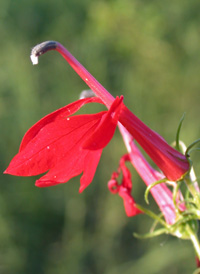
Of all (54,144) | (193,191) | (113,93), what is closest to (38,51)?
(54,144)

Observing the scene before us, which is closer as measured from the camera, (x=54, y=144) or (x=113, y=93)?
(x=54, y=144)

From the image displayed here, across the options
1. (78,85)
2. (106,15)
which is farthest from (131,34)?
(78,85)

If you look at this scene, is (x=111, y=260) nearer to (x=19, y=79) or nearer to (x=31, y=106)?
(x=31, y=106)

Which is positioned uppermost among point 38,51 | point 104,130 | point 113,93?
point 113,93

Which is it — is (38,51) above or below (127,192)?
above

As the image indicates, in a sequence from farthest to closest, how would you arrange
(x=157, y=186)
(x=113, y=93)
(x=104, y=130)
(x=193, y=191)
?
(x=113, y=93) < (x=157, y=186) < (x=193, y=191) < (x=104, y=130)

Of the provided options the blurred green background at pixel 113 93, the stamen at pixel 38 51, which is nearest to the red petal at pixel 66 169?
the stamen at pixel 38 51

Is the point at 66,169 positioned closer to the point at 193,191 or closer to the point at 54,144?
the point at 54,144

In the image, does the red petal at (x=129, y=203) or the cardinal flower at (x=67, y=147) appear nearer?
the cardinal flower at (x=67, y=147)

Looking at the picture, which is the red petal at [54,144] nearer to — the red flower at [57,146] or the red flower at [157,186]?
the red flower at [57,146]

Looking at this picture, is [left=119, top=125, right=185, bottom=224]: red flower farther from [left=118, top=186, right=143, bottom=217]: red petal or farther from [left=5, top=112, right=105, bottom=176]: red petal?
[left=5, top=112, right=105, bottom=176]: red petal
